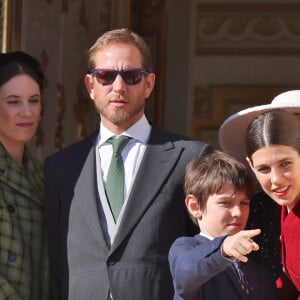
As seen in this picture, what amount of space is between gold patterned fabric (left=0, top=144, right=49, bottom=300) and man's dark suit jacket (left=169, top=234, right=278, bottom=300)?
761 millimetres

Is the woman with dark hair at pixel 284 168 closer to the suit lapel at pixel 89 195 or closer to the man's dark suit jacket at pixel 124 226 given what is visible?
the man's dark suit jacket at pixel 124 226

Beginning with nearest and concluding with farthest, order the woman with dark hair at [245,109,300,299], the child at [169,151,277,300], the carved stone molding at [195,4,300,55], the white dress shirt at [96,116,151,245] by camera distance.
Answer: the woman with dark hair at [245,109,300,299]
the child at [169,151,277,300]
the white dress shirt at [96,116,151,245]
the carved stone molding at [195,4,300,55]

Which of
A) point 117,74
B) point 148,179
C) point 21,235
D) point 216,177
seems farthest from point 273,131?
point 21,235

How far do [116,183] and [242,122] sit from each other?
1.83ft

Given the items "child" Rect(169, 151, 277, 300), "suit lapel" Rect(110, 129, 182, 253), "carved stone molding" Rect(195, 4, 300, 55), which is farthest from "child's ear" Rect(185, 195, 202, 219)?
"carved stone molding" Rect(195, 4, 300, 55)

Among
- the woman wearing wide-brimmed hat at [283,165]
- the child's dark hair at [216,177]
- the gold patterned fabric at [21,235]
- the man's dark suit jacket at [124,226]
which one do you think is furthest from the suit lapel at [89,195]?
the woman wearing wide-brimmed hat at [283,165]

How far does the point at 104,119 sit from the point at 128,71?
0.60 ft

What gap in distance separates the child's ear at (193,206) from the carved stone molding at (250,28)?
3.37 meters

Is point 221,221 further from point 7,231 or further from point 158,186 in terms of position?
point 7,231

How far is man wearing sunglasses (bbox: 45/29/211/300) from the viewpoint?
4.30 metres

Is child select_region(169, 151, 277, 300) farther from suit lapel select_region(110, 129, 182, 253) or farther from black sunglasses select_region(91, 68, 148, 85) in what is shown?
black sunglasses select_region(91, 68, 148, 85)

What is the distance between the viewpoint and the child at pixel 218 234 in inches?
150

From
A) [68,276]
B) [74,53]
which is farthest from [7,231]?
[74,53]

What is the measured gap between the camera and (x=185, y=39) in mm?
7359
